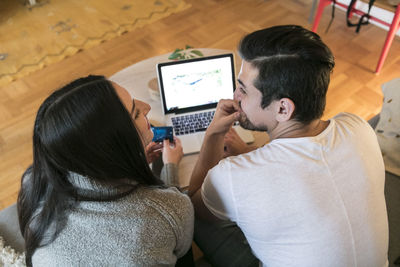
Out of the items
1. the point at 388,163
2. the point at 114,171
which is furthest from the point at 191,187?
the point at 388,163

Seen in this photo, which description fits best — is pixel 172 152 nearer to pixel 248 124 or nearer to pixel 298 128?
pixel 248 124

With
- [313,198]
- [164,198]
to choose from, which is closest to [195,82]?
[164,198]

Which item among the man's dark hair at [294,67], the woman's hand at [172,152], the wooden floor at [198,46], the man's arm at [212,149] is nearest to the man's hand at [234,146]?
the man's arm at [212,149]

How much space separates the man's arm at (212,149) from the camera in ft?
3.57

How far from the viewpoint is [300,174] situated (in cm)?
79

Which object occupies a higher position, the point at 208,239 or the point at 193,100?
the point at 193,100

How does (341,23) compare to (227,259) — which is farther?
(341,23)

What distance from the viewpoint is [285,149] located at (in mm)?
849

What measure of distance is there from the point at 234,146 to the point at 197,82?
31 cm

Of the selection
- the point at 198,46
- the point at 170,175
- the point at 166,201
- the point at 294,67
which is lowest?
the point at 198,46

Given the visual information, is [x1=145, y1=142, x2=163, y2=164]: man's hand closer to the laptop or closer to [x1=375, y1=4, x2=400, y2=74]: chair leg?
the laptop

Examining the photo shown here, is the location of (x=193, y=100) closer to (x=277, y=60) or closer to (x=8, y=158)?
(x=277, y=60)

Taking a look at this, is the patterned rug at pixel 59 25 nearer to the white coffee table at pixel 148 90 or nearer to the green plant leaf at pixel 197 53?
the white coffee table at pixel 148 90

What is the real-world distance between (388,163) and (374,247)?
0.68m
